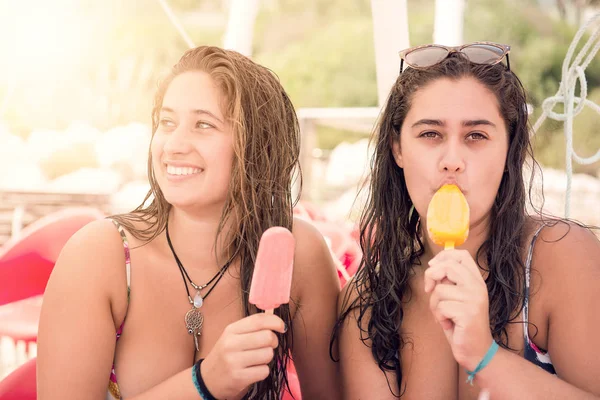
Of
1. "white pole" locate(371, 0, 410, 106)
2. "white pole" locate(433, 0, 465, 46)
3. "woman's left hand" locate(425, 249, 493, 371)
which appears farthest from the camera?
"white pole" locate(433, 0, 465, 46)

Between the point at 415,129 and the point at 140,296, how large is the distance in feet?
3.38

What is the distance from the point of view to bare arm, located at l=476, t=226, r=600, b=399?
1672 mm

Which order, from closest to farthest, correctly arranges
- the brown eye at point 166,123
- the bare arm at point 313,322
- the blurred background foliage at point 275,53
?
the brown eye at point 166,123, the bare arm at point 313,322, the blurred background foliage at point 275,53

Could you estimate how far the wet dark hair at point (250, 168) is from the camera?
7.01ft

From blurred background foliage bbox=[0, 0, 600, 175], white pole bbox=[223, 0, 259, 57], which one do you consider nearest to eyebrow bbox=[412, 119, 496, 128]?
white pole bbox=[223, 0, 259, 57]

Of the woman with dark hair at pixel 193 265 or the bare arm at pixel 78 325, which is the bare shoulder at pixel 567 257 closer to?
the woman with dark hair at pixel 193 265

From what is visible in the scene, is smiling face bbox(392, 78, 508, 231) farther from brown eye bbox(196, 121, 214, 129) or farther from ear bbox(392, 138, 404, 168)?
brown eye bbox(196, 121, 214, 129)

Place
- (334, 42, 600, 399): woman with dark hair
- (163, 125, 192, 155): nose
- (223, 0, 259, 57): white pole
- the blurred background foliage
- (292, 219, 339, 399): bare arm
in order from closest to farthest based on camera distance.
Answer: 1. (334, 42, 600, 399): woman with dark hair
2. (163, 125, 192, 155): nose
3. (292, 219, 339, 399): bare arm
4. (223, 0, 259, 57): white pole
5. the blurred background foliage

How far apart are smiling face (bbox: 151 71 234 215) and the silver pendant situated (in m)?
0.36

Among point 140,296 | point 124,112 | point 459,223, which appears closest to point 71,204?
point 140,296

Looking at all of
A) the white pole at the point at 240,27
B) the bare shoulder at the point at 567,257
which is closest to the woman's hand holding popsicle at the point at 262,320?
the bare shoulder at the point at 567,257

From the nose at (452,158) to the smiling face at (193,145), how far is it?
0.68 meters

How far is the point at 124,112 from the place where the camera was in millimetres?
15961

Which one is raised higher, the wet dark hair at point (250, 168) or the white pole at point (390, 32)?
the white pole at point (390, 32)
